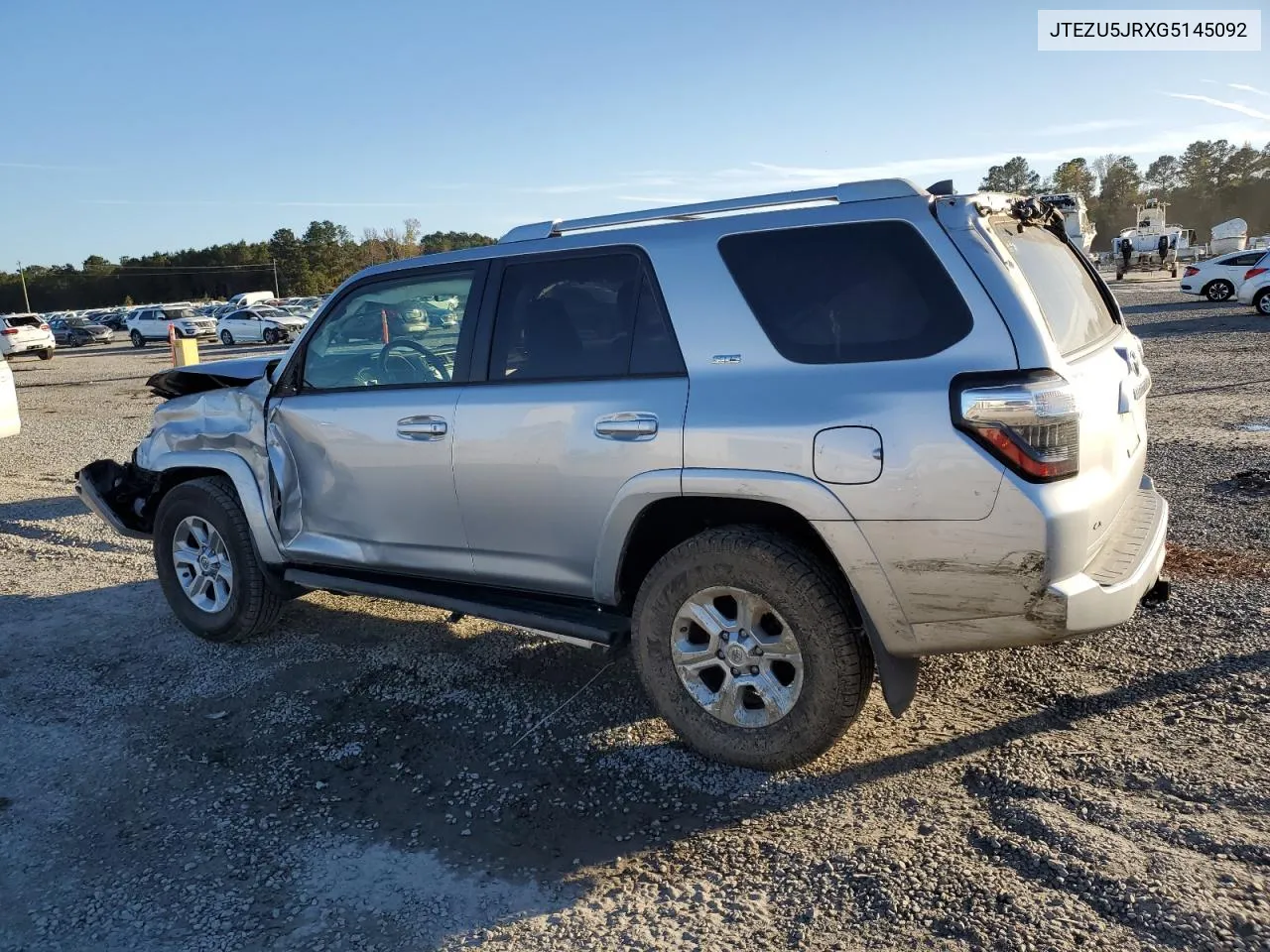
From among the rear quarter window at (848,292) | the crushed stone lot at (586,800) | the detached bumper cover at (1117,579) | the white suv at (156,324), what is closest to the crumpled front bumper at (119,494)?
the crushed stone lot at (586,800)

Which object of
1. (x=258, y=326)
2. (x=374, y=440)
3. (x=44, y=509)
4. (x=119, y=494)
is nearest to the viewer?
(x=374, y=440)

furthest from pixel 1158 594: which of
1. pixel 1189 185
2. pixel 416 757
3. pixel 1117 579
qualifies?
pixel 1189 185

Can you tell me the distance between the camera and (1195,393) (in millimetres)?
11953

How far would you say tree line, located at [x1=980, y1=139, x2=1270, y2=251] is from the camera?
352 ft

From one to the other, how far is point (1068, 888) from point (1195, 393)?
438 inches

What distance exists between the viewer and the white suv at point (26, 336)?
31.6 meters

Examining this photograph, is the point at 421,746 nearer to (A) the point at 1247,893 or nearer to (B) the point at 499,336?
(B) the point at 499,336

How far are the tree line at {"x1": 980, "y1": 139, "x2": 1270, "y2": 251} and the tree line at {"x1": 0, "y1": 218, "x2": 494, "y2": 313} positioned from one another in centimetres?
7088

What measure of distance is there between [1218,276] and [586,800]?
30.3 meters

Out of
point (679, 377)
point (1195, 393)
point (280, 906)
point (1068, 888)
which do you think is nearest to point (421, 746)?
point (280, 906)

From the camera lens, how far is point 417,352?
14.5 feet

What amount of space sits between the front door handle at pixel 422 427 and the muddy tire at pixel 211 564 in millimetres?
1318

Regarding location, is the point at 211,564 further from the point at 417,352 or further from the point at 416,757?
the point at 416,757

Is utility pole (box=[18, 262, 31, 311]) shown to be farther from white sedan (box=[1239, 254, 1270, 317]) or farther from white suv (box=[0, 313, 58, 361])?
white sedan (box=[1239, 254, 1270, 317])
